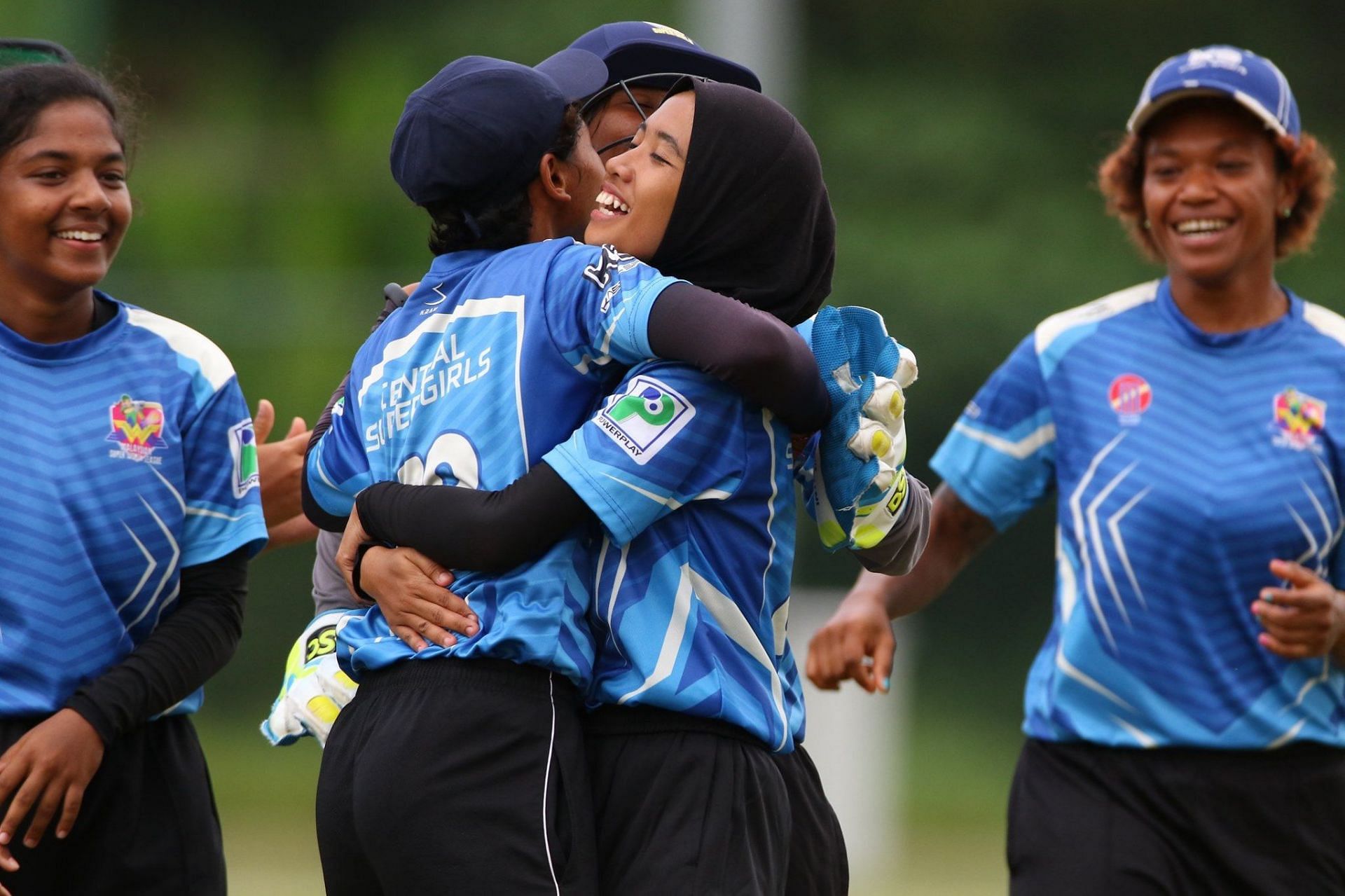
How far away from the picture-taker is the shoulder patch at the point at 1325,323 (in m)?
3.77

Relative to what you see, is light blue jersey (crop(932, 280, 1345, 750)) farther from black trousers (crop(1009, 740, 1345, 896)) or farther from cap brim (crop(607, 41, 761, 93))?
cap brim (crop(607, 41, 761, 93))

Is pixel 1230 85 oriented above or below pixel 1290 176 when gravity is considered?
above

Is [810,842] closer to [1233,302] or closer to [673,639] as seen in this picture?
[673,639]

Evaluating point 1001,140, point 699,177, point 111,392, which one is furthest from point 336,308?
point 699,177

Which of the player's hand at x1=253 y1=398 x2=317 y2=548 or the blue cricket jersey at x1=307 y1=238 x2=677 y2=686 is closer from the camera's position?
the blue cricket jersey at x1=307 y1=238 x2=677 y2=686

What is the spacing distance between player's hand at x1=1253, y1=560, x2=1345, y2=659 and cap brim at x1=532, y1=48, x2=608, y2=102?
59.9 inches

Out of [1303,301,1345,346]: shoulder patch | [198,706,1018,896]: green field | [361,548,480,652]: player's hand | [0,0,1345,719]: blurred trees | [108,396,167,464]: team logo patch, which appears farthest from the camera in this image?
[0,0,1345,719]: blurred trees

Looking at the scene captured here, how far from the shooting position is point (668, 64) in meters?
3.57

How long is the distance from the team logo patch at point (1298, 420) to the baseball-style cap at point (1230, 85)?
57 centimetres

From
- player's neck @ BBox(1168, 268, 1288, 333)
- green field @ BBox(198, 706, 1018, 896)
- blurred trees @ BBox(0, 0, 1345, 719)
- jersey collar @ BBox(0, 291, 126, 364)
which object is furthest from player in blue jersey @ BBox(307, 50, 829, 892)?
blurred trees @ BBox(0, 0, 1345, 719)

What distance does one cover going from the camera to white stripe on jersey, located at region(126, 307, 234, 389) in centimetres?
347

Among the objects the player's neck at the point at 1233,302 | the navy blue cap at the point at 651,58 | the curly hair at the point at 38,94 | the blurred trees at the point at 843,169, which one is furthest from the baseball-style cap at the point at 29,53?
the blurred trees at the point at 843,169

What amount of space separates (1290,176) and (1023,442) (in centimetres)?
79

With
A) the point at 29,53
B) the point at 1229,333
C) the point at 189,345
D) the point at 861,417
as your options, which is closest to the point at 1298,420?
the point at 1229,333
